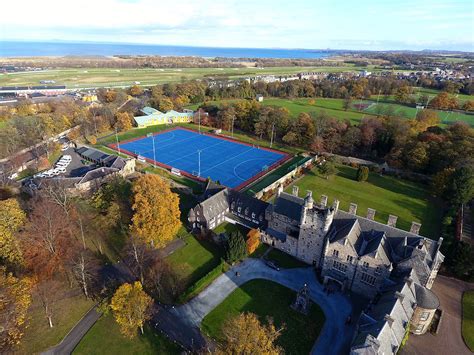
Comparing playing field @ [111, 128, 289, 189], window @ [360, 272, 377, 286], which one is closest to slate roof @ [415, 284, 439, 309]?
window @ [360, 272, 377, 286]

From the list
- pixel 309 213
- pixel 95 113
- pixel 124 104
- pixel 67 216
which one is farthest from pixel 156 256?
pixel 124 104

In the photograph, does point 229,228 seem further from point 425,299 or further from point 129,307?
point 425,299

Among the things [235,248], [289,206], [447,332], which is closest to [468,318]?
[447,332]

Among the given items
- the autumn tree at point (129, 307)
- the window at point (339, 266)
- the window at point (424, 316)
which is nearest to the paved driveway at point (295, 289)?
the window at point (339, 266)

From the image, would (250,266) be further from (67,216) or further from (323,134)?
(323,134)

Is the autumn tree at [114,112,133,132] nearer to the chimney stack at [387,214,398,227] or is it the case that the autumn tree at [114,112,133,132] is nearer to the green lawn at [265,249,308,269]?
the green lawn at [265,249,308,269]
